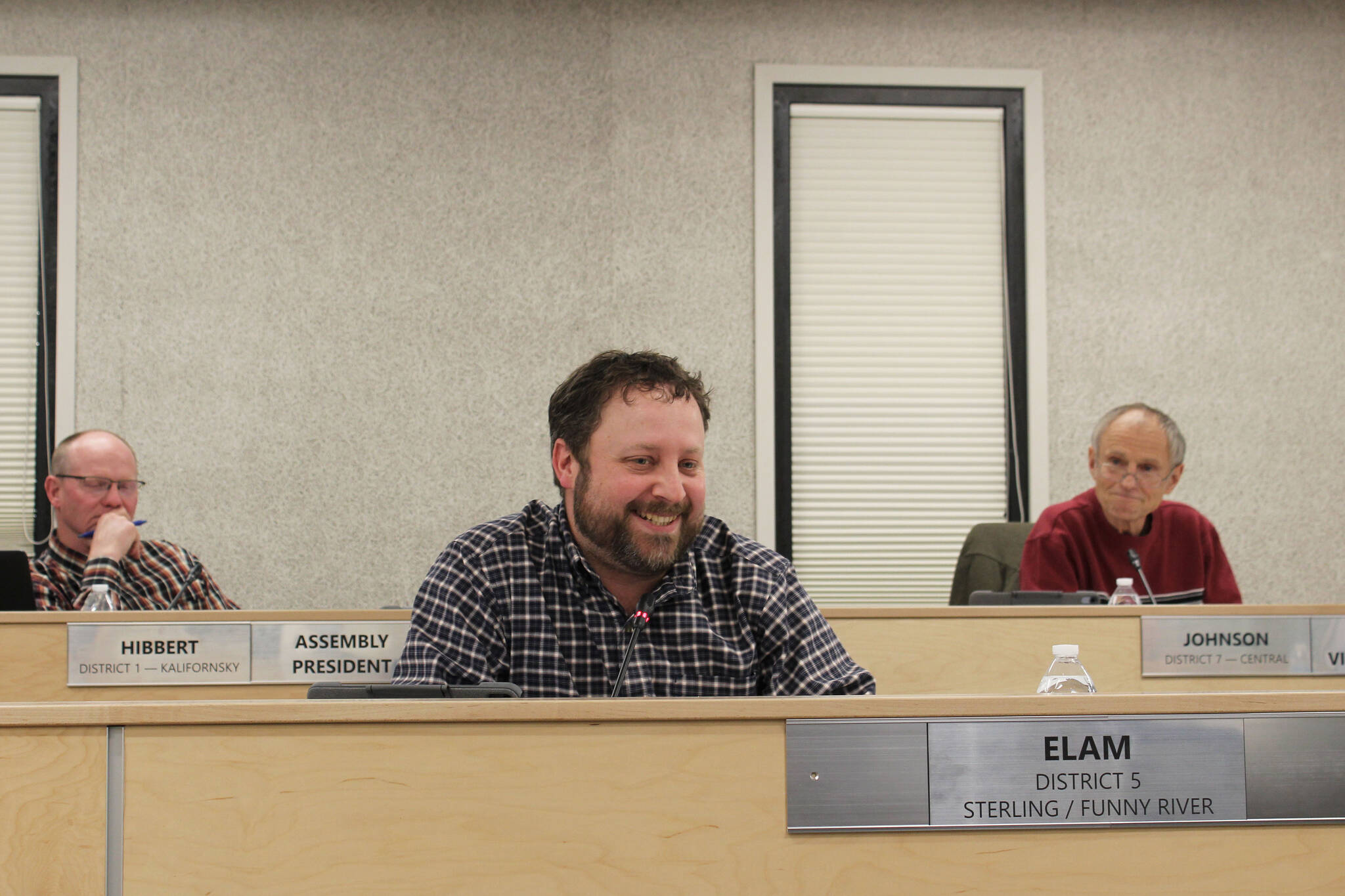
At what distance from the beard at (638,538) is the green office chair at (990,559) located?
5.90 feet

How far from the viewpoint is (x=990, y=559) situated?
10.6 ft

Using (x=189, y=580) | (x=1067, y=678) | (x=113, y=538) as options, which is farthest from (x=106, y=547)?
(x=1067, y=678)

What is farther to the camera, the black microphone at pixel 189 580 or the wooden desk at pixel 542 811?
the black microphone at pixel 189 580

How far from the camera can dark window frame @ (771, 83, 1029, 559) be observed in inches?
159

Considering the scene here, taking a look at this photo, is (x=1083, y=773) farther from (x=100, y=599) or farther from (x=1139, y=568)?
(x=100, y=599)

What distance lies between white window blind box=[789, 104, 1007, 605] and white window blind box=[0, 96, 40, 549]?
102 inches

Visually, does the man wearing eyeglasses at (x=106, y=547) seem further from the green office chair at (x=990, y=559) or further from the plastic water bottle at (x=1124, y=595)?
the plastic water bottle at (x=1124, y=595)

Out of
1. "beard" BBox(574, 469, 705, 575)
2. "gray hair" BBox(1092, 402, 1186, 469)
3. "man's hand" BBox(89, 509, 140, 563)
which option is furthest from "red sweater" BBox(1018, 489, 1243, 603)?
Answer: "man's hand" BBox(89, 509, 140, 563)

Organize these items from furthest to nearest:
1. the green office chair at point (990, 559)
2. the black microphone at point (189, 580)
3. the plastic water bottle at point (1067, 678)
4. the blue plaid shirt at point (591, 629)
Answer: the green office chair at point (990, 559)
the black microphone at point (189, 580)
the plastic water bottle at point (1067, 678)
the blue plaid shirt at point (591, 629)

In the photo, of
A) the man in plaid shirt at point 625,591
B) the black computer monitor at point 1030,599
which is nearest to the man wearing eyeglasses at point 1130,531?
the black computer monitor at point 1030,599

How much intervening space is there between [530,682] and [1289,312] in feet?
12.0

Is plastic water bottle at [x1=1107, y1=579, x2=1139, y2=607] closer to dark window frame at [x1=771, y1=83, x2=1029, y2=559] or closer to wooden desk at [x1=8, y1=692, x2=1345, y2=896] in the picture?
dark window frame at [x1=771, y1=83, x2=1029, y2=559]

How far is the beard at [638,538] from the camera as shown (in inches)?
60.3

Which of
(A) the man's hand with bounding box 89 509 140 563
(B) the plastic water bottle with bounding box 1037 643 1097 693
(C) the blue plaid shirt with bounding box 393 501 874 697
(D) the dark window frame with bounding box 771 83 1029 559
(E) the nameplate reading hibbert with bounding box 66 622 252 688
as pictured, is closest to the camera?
(C) the blue plaid shirt with bounding box 393 501 874 697
